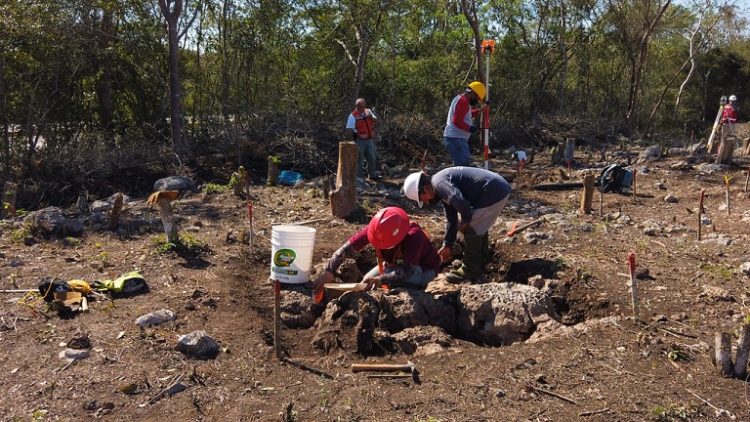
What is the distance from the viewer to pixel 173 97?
11.8 m

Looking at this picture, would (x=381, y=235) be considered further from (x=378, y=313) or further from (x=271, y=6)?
(x=271, y=6)

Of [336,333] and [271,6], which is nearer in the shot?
[336,333]

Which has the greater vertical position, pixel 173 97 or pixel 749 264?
pixel 173 97

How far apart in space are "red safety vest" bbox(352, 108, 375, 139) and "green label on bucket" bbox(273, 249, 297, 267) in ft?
16.9

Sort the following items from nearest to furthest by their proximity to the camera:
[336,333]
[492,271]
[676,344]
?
[676,344] → [336,333] → [492,271]

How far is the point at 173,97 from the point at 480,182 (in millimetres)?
8327

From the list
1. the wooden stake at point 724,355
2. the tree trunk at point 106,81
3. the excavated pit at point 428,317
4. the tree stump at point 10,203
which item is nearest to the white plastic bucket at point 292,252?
the excavated pit at point 428,317

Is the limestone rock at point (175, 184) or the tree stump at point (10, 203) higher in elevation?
the limestone rock at point (175, 184)

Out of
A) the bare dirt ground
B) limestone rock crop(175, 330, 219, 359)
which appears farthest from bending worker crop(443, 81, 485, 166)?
limestone rock crop(175, 330, 219, 359)

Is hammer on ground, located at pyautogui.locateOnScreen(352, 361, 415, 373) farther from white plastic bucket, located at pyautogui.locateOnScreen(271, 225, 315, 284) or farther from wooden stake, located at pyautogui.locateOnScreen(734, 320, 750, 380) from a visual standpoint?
wooden stake, located at pyautogui.locateOnScreen(734, 320, 750, 380)

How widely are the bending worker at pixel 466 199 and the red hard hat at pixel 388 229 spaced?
38cm

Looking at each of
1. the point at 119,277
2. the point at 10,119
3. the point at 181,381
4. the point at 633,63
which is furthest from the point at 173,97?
the point at 633,63

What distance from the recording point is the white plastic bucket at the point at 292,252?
4910mm

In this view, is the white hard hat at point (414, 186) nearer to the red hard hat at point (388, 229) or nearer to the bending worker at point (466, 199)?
the bending worker at point (466, 199)
